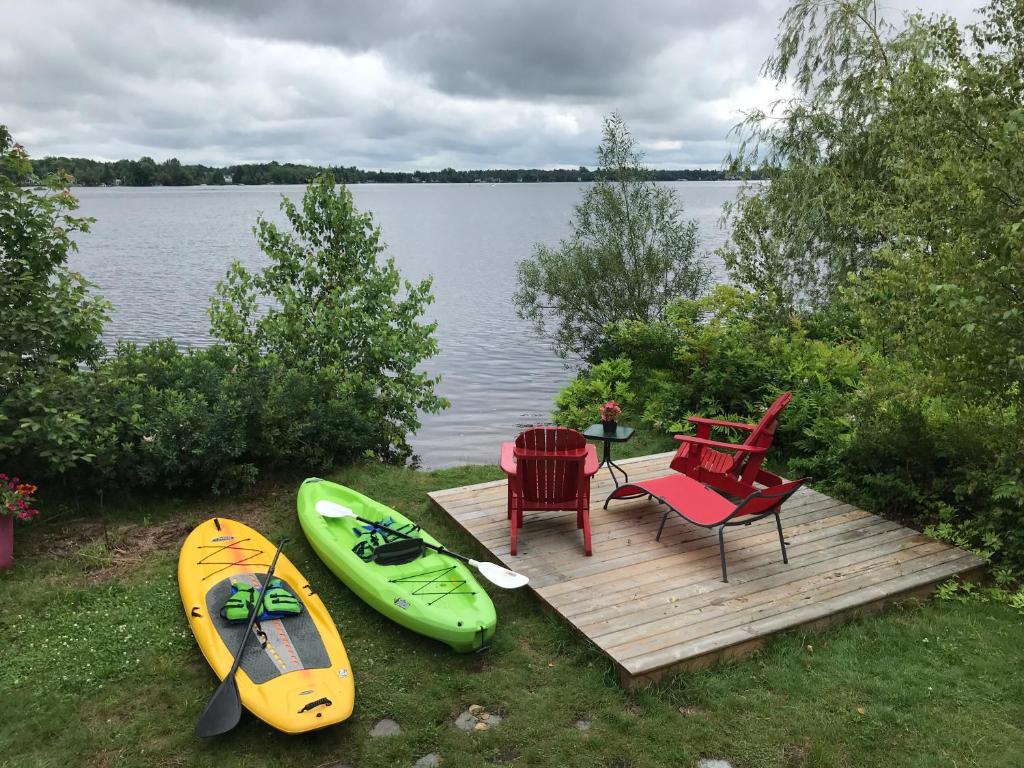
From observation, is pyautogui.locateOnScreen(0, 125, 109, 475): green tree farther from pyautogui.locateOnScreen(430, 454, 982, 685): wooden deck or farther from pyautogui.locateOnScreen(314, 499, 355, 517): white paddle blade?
pyautogui.locateOnScreen(430, 454, 982, 685): wooden deck

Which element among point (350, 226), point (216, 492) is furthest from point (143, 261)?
→ point (216, 492)

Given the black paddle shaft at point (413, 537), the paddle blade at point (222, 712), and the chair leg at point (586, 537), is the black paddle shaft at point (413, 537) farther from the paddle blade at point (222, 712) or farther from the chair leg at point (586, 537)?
the paddle blade at point (222, 712)

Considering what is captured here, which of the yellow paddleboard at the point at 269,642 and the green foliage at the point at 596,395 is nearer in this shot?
the yellow paddleboard at the point at 269,642

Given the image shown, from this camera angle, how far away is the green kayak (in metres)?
5.21

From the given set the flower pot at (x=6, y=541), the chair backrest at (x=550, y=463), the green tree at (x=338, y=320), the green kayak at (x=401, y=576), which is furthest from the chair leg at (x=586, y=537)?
the flower pot at (x=6, y=541)

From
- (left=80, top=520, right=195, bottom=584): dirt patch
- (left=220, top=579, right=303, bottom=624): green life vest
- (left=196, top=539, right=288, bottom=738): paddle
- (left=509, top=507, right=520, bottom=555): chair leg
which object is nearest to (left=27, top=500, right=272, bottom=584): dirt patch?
(left=80, top=520, right=195, bottom=584): dirt patch

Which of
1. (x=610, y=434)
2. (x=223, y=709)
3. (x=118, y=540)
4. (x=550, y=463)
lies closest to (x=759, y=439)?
(x=610, y=434)

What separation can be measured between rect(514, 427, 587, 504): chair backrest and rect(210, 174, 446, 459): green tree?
3.42 metres

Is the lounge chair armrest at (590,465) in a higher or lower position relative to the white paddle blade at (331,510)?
higher

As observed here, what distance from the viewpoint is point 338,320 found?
10023mm

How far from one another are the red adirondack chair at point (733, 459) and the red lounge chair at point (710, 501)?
140mm

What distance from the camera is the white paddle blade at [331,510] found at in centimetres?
665

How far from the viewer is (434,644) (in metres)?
5.38

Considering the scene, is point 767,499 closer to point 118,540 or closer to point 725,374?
point 725,374
